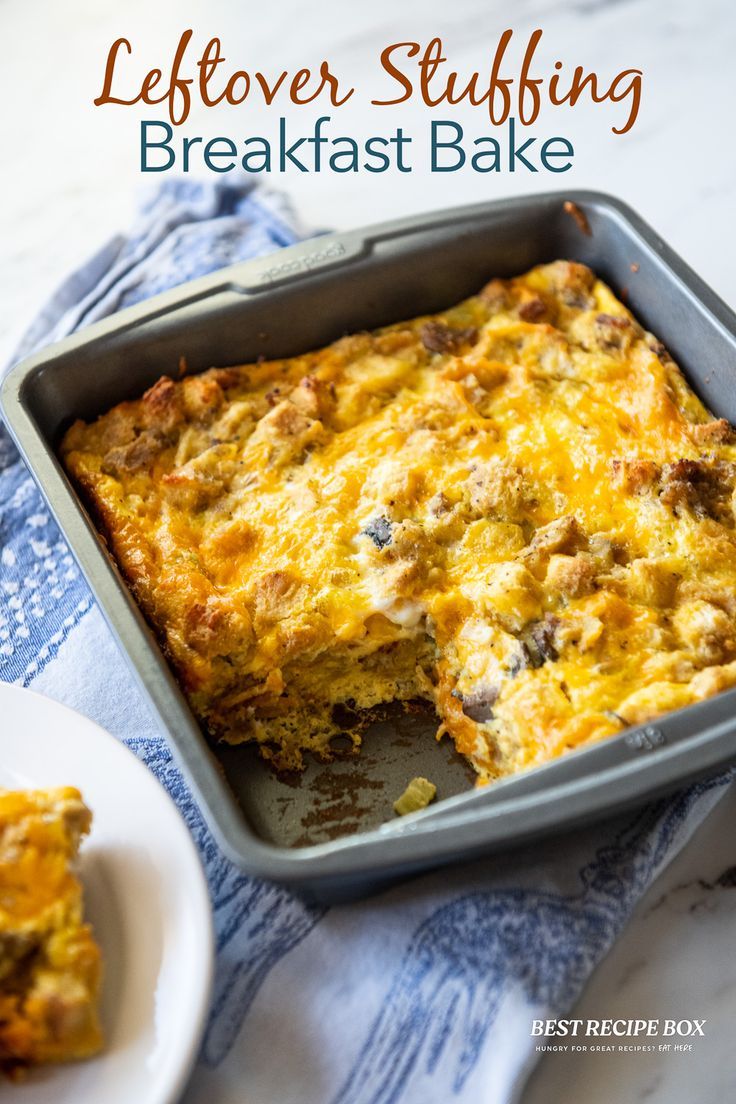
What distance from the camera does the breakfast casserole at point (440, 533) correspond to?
2.46 metres

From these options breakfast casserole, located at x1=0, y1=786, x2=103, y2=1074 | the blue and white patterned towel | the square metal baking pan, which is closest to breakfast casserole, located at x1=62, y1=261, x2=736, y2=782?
the square metal baking pan

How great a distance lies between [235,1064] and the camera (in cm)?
211

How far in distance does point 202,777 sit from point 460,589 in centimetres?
75

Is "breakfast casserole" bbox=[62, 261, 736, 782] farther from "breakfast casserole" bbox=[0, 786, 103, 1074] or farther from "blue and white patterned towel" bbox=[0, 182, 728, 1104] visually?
"breakfast casserole" bbox=[0, 786, 103, 1074]

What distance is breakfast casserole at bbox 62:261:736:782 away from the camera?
96.7 inches

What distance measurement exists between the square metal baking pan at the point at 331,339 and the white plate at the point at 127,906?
12 cm

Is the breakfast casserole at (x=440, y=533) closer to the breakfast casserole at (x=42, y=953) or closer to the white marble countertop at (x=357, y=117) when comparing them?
the breakfast casserole at (x=42, y=953)

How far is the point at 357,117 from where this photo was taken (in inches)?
172

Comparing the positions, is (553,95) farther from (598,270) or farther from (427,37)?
(598,270)

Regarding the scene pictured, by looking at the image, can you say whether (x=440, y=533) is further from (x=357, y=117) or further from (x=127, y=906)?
(x=357, y=117)

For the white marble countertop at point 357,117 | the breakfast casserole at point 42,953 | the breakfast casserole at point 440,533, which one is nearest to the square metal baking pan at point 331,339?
the breakfast casserole at point 440,533

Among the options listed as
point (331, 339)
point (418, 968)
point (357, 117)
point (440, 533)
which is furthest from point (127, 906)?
point (357, 117)

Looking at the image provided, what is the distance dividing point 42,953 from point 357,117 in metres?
3.33

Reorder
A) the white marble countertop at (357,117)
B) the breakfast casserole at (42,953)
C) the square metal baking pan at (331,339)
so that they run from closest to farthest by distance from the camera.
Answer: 1. the breakfast casserole at (42,953)
2. the square metal baking pan at (331,339)
3. the white marble countertop at (357,117)
